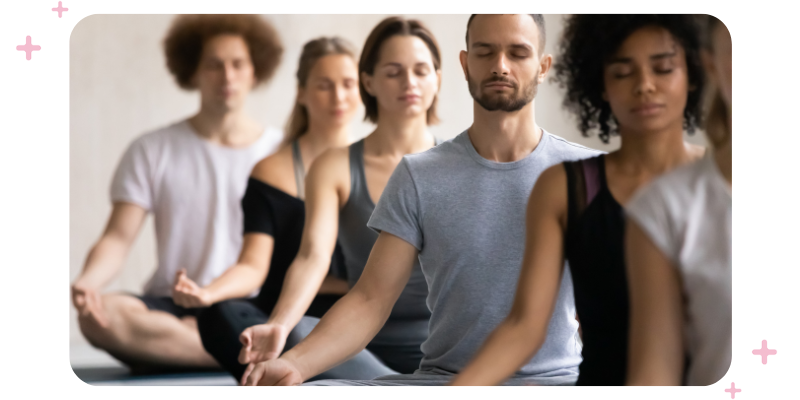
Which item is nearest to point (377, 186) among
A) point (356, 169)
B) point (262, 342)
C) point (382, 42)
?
point (356, 169)

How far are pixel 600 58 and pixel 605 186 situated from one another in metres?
0.26

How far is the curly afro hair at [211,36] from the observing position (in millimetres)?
1768

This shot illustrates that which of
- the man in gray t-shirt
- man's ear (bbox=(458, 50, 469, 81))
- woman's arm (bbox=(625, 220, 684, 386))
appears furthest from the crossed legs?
woman's arm (bbox=(625, 220, 684, 386))

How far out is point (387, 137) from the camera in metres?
1.77

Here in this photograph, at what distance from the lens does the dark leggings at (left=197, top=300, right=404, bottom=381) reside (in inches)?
67.9

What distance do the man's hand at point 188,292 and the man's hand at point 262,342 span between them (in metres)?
0.13

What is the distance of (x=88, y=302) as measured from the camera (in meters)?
1.79

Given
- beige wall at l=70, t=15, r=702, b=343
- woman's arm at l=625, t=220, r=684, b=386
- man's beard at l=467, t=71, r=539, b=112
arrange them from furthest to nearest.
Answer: beige wall at l=70, t=15, r=702, b=343, man's beard at l=467, t=71, r=539, b=112, woman's arm at l=625, t=220, r=684, b=386

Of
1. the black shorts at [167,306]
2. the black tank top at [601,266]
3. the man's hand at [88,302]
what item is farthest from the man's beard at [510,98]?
the man's hand at [88,302]

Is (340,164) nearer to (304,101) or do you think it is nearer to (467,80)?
(304,101)

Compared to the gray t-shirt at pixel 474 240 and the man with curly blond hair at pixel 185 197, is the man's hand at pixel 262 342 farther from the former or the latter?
the gray t-shirt at pixel 474 240

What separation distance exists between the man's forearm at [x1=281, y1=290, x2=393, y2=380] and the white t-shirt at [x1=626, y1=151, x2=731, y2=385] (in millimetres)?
545

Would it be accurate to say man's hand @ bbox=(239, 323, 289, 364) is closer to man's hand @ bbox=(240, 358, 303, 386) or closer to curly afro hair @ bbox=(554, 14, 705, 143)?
man's hand @ bbox=(240, 358, 303, 386)

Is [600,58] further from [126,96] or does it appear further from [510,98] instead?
[126,96]
